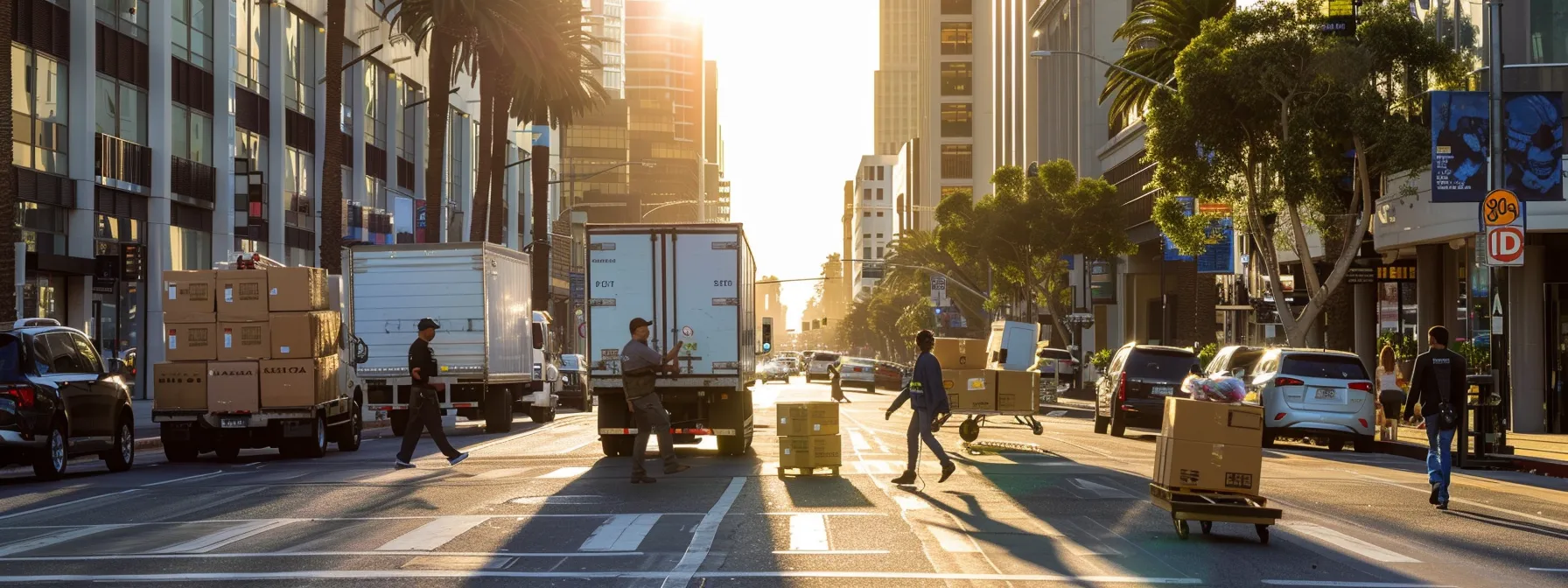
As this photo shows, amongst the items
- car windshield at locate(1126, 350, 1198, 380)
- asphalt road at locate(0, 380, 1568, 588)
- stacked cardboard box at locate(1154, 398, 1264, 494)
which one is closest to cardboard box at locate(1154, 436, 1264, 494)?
stacked cardboard box at locate(1154, 398, 1264, 494)

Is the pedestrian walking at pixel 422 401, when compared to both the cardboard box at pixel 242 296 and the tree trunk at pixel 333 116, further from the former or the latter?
the tree trunk at pixel 333 116

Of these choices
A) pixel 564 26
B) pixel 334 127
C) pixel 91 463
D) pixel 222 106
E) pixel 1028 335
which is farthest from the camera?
pixel 564 26

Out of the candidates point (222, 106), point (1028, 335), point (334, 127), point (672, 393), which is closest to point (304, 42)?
point (222, 106)

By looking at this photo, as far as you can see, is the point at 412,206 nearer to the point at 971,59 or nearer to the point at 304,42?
the point at 304,42

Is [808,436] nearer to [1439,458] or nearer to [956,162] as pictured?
[1439,458]

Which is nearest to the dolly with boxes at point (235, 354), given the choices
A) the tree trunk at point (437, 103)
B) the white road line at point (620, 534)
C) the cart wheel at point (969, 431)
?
the cart wheel at point (969, 431)

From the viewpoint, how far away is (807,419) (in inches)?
746

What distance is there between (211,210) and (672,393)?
25.6 metres

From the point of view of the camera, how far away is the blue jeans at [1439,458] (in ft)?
52.0

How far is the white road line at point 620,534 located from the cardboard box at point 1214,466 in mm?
4042

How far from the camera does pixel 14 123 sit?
111 ft

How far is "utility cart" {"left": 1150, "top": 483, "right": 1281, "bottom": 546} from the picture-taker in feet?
40.9

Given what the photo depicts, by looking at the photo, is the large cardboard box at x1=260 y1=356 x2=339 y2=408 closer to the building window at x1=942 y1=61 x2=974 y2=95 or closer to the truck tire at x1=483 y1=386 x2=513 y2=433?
the truck tire at x1=483 y1=386 x2=513 y2=433

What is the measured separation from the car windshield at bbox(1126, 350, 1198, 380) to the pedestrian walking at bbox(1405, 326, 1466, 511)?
43.2ft
